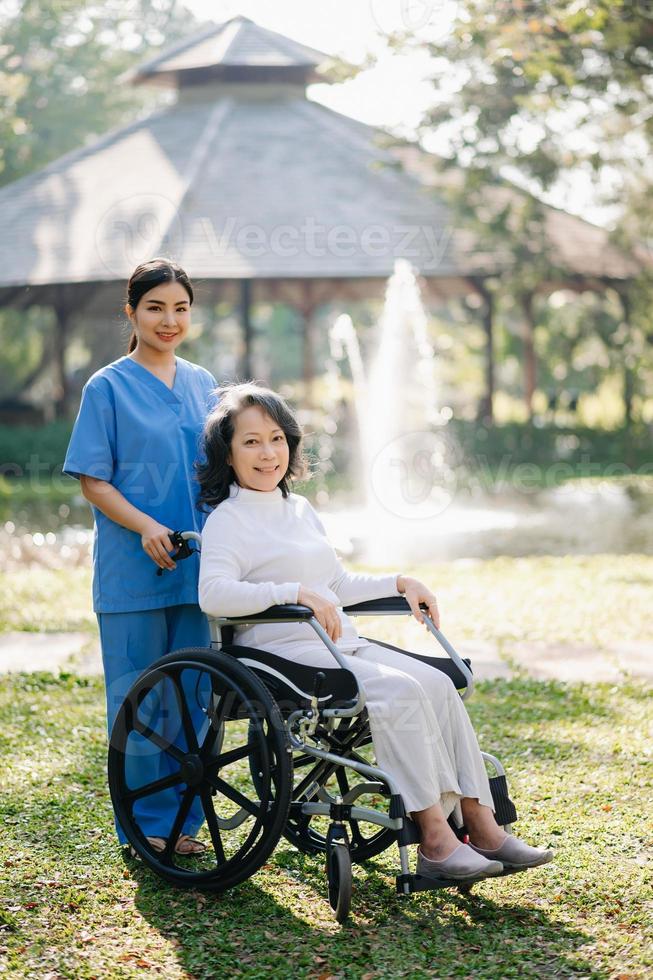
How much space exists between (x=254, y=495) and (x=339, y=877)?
1.02 m

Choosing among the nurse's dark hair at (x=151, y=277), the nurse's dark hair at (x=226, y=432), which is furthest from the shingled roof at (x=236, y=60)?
the nurse's dark hair at (x=226, y=432)

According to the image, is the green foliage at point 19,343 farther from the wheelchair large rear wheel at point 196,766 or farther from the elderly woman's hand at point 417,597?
the elderly woman's hand at point 417,597

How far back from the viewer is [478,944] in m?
3.04

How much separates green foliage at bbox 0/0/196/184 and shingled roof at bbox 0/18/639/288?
3687 mm

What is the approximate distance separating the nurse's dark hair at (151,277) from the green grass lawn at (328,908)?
62.0 inches

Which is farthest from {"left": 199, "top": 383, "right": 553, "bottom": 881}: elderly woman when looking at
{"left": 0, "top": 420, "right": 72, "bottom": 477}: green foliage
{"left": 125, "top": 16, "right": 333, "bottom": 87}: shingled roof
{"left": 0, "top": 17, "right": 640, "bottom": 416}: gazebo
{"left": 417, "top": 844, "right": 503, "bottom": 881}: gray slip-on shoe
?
{"left": 125, "top": 16, "right": 333, "bottom": 87}: shingled roof

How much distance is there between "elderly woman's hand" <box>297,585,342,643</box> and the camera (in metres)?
3.20

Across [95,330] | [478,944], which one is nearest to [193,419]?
[478,944]

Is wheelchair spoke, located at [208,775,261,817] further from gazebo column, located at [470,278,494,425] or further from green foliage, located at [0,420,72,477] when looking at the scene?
gazebo column, located at [470,278,494,425]

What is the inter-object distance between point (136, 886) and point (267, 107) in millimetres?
18441

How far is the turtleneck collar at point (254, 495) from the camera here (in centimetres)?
351

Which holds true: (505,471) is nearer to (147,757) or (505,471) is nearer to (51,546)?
(51,546)

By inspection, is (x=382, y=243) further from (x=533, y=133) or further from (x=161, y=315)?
(x=161, y=315)

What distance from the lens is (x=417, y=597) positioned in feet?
11.4
